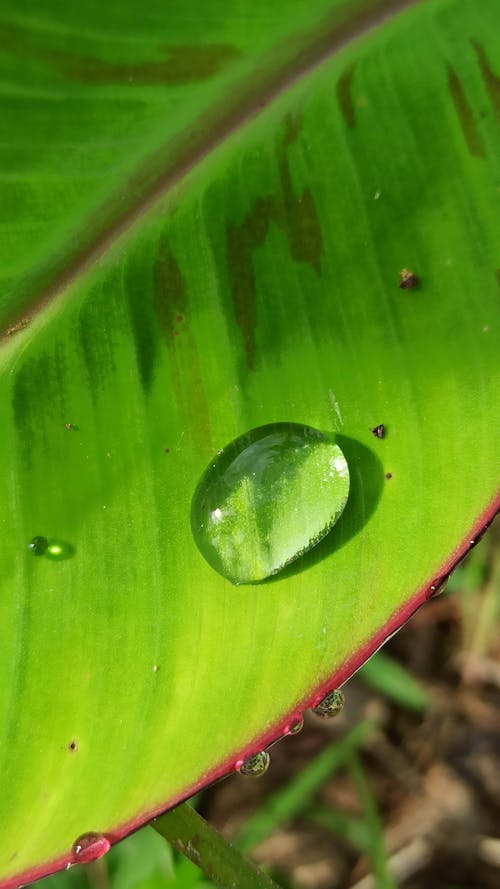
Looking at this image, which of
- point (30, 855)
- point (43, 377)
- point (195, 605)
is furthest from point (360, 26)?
point (30, 855)

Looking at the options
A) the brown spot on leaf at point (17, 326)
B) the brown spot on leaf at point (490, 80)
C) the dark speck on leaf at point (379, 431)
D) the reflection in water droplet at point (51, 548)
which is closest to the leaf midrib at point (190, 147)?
the brown spot on leaf at point (17, 326)

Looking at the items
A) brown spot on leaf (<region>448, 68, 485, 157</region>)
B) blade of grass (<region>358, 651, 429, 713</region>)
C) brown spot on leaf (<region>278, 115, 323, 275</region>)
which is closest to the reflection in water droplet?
brown spot on leaf (<region>278, 115, 323, 275</region>)

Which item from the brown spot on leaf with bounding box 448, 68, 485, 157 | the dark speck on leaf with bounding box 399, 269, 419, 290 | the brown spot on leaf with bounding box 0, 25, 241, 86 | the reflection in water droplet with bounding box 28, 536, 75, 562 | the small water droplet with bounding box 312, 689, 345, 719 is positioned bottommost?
the small water droplet with bounding box 312, 689, 345, 719

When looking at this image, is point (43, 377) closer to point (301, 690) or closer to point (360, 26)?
point (301, 690)

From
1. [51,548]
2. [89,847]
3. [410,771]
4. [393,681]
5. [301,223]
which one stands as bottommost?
[410,771]

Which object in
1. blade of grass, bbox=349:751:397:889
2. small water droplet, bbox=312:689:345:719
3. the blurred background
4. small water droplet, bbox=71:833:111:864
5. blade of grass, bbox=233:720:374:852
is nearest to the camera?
small water droplet, bbox=71:833:111:864

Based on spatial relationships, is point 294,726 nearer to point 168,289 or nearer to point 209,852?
point 209,852

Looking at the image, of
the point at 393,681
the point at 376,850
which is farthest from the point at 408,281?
the point at 393,681

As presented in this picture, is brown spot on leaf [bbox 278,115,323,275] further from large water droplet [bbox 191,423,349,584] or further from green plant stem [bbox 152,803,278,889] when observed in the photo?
green plant stem [bbox 152,803,278,889]
